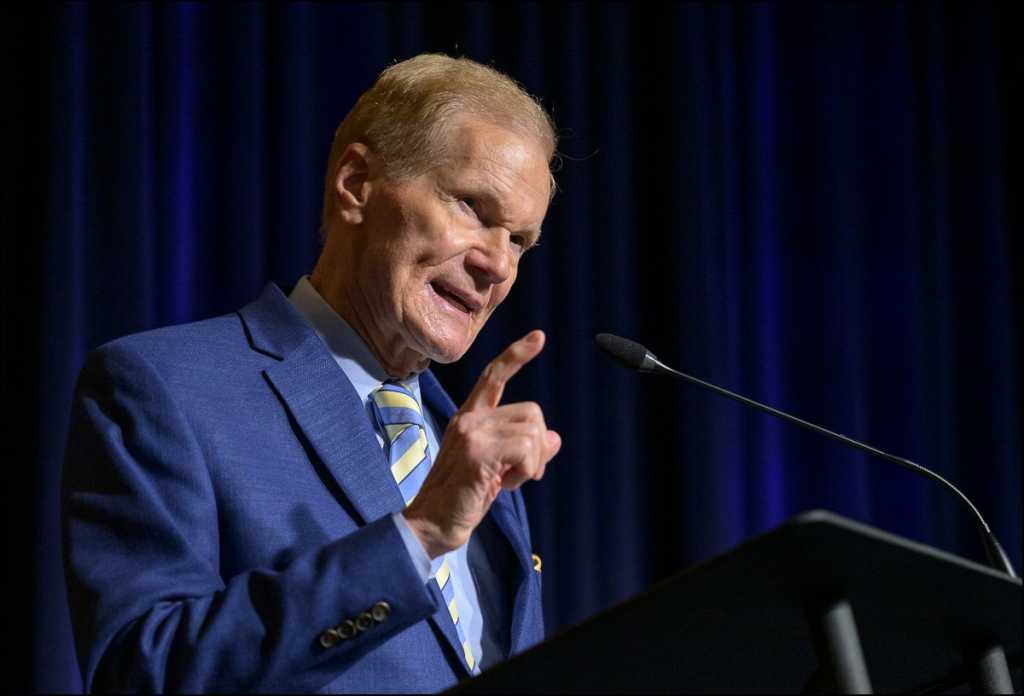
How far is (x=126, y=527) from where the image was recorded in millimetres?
1235

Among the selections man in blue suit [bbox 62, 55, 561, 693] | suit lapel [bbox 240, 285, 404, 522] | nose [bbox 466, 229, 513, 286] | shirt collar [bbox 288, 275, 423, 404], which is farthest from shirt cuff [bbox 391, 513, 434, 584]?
nose [bbox 466, 229, 513, 286]

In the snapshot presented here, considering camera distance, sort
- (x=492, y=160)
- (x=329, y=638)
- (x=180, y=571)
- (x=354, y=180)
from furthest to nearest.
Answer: (x=354, y=180) → (x=492, y=160) → (x=180, y=571) → (x=329, y=638)

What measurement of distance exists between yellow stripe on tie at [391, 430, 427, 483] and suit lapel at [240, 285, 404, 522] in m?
0.10

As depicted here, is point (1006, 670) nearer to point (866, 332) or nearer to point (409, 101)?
point (409, 101)

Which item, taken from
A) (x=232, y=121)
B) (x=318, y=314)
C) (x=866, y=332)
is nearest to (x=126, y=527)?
(x=318, y=314)

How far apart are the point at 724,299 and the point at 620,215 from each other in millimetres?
405

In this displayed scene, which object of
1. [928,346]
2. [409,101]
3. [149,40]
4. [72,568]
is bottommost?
[928,346]

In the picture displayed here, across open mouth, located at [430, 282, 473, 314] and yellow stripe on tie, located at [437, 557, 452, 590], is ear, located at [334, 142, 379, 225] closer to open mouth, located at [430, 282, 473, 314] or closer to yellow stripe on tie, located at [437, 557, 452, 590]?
open mouth, located at [430, 282, 473, 314]

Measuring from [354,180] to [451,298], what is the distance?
10.9 inches

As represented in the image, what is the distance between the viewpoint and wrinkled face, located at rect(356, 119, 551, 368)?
5.48 ft

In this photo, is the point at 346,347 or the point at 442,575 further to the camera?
the point at 346,347

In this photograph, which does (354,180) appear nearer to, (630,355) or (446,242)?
(446,242)

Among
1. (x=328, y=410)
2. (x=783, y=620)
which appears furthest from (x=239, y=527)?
(x=783, y=620)

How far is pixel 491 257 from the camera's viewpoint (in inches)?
67.3
